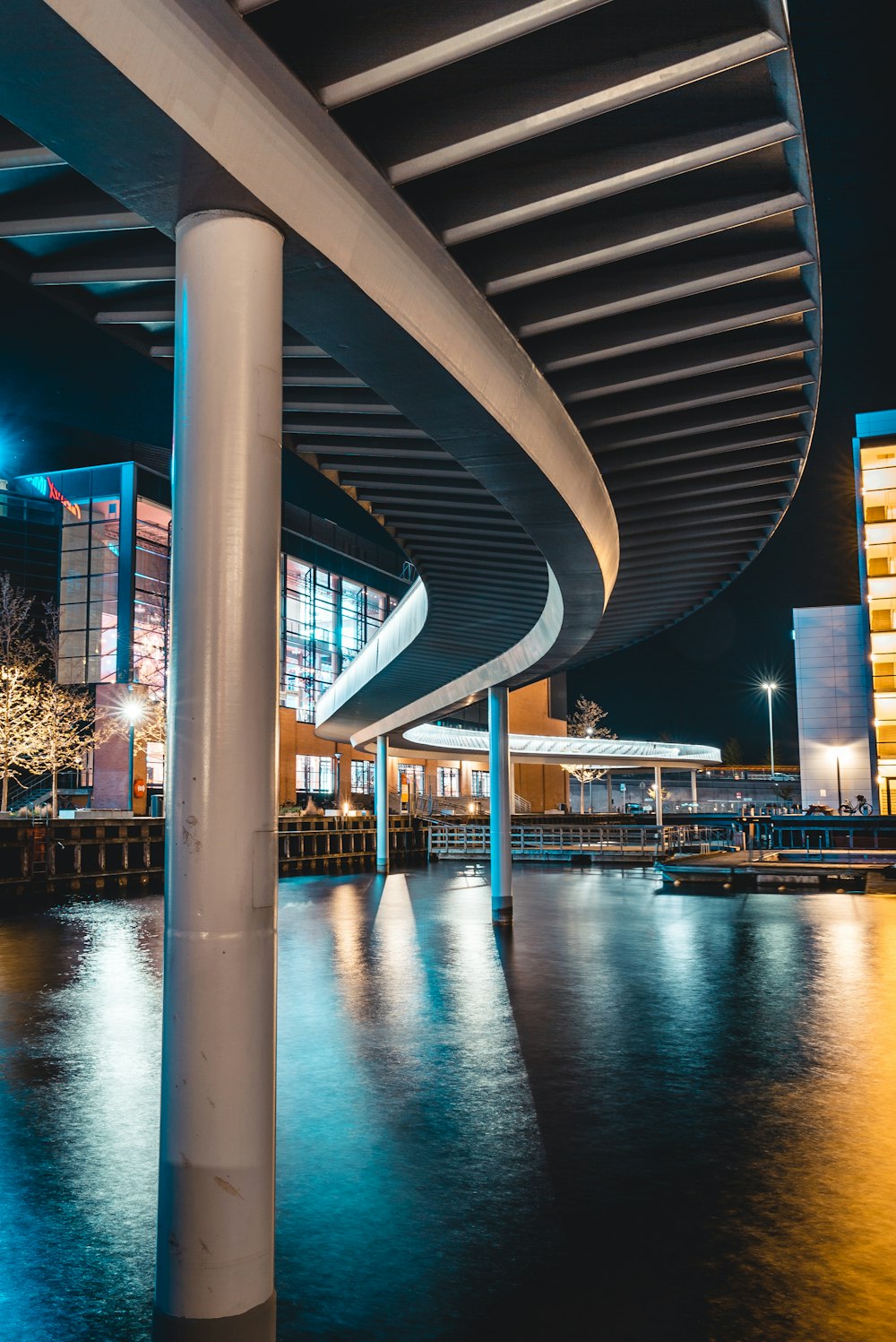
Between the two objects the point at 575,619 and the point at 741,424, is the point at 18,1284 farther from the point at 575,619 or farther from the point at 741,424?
the point at 575,619

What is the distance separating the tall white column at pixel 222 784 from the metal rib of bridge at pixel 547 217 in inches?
21.5

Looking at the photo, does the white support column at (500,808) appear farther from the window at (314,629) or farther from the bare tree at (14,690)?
the window at (314,629)

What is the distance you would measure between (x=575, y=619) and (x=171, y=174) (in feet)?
31.2

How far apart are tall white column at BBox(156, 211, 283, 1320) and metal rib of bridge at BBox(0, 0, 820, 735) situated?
0.55 m

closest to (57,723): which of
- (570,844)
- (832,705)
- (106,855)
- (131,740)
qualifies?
(131,740)

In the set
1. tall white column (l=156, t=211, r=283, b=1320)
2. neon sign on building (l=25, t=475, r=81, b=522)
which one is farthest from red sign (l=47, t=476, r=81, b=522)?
tall white column (l=156, t=211, r=283, b=1320)

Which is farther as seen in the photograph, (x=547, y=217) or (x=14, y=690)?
(x=14, y=690)

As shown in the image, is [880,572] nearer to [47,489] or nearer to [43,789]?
[43,789]

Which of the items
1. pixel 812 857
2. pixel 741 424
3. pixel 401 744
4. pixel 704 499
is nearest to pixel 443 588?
pixel 704 499

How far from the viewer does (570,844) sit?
144 ft

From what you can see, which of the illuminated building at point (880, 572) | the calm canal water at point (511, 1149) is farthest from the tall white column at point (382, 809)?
the illuminated building at point (880, 572)

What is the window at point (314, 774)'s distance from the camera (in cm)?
5708

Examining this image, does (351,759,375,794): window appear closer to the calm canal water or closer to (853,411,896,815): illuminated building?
(853,411,896,815): illuminated building

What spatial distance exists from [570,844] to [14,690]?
77.8 ft
